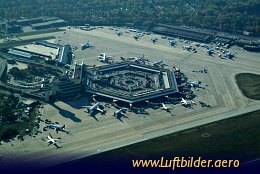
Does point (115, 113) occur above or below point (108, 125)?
above

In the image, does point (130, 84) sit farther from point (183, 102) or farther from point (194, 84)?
point (194, 84)

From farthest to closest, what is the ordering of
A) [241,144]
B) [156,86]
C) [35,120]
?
1. [156,86]
2. [35,120]
3. [241,144]

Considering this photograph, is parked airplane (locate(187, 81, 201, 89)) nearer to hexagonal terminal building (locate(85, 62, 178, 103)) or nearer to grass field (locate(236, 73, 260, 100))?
hexagonal terminal building (locate(85, 62, 178, 103))

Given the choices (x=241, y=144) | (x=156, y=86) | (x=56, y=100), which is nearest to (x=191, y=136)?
(x=241, y=144)

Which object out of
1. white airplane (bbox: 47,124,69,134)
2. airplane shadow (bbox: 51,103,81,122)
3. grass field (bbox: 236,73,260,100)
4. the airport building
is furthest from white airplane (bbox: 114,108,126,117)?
grass field (bbox: 236,73,260,100)

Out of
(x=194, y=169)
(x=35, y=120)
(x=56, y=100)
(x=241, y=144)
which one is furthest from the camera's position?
(x=56, y=100)

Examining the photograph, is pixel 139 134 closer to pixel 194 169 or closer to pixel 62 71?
pixel 194 169

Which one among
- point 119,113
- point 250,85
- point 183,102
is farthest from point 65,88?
point 250,85

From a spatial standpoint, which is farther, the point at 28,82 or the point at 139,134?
the point at 28,82
